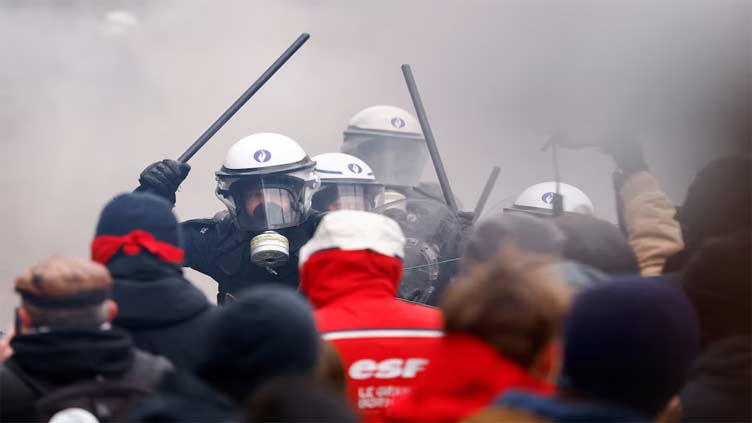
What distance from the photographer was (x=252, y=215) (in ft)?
19.6

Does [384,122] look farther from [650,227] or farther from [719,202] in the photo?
[719,202]

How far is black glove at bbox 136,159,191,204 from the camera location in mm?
6027

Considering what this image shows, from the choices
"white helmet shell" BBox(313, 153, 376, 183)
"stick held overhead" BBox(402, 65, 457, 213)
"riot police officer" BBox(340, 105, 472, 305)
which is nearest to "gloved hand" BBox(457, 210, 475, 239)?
"riot police officer" BBox(340, 105, 472, 305)

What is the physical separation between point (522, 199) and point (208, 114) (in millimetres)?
3505

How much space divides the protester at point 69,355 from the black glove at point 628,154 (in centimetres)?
264

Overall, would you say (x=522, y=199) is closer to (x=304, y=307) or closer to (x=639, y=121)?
(x=639, y=121)

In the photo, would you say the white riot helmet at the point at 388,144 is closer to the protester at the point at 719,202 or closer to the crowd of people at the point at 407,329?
the crowd of people at the point at 407,329

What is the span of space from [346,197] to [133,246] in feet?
10.2

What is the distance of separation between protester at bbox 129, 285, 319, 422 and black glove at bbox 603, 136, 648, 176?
110 inches

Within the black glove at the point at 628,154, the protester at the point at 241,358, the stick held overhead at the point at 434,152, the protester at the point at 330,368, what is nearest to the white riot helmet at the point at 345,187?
the stick held overhead at the point at 434,152

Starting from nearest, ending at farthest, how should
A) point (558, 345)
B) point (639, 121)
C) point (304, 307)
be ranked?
point (304, 307) → point (558, 345) → point (639, 121)

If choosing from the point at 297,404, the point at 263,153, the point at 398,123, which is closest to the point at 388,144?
the point at 398,123

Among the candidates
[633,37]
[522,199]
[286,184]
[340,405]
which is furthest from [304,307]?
[633,37]

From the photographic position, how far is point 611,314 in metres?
2.46
